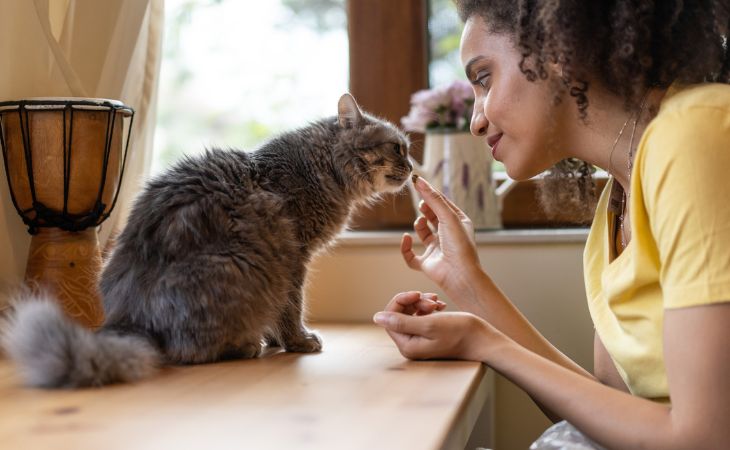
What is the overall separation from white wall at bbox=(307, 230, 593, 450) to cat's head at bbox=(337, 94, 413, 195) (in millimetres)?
306

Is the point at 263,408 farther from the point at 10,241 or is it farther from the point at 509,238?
the point at 509,238

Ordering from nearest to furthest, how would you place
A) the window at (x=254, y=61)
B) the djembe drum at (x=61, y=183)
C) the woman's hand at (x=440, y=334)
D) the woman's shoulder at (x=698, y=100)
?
the woman's shoulder at (x=698, y=100)
the woman's hand at (x=440, y=334)
the djembe drum at (x=61, y=183)
the window at (x=254, y=61)

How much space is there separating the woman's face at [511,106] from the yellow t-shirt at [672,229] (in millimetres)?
171

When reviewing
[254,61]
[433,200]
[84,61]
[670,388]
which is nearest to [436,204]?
[433,200]

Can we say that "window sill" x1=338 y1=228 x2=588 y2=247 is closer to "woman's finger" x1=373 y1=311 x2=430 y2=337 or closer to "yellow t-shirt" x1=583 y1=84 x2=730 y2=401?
"woman's finger" x1=373 y1=311 x2=430 y2=337

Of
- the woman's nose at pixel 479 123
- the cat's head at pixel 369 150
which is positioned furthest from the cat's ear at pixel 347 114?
the woman's nose at pixel 479 123

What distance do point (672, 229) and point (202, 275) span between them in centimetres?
66

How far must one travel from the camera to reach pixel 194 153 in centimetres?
136

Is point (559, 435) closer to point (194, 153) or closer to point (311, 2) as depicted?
point (194, 153)

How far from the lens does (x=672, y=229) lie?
2.83ft

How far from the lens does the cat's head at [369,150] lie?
1.49 meters

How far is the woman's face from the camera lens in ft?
3.67

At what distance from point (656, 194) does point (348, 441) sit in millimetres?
437

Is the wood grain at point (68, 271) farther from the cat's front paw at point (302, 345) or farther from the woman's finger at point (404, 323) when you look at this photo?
the woman's finger at point (404, 323)
